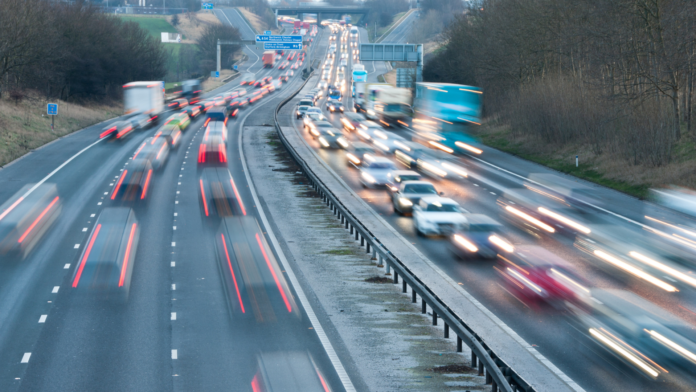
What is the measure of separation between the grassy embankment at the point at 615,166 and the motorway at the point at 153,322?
19246 mm

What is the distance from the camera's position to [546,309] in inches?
683

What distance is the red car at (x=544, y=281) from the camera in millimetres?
17375

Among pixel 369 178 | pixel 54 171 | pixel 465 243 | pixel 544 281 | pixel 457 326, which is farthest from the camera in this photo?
pixel 54 171

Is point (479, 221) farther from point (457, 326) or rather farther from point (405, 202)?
point (457, 326)

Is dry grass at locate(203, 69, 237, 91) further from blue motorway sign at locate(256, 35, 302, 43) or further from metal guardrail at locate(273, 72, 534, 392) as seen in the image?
A: metal guardrail at locate(273, 72, 534, 392)

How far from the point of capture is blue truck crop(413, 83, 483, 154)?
46.3 metres

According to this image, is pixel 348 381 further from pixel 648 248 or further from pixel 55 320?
pixel 648 248

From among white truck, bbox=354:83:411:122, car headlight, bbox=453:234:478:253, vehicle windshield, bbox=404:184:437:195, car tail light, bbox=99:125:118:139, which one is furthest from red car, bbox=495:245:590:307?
white truck, bbox=354:83:411:122

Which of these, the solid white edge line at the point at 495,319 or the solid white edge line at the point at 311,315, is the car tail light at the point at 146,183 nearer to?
the solid white edge line at the point at 311,315

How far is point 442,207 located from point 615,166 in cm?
1682

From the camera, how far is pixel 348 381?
1302 centimetres

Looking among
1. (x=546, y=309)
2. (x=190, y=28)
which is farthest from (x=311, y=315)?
(x=190, y=28)

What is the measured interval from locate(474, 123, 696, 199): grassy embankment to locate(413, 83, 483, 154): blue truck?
14.8 feet

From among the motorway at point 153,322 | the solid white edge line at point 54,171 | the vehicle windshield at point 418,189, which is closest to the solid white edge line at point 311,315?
the motorway at point 153,322
